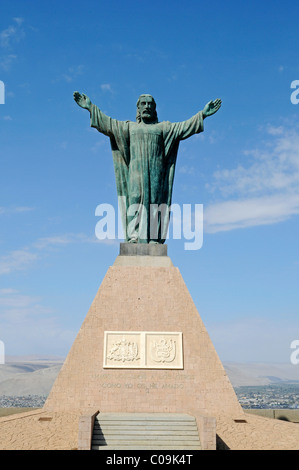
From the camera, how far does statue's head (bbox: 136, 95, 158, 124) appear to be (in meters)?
12.2

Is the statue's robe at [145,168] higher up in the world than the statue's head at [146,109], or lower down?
lower down

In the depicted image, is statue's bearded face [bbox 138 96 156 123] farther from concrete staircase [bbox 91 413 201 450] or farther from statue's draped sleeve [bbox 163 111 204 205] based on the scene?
concrete staircase [bbox 91 413 201 450]

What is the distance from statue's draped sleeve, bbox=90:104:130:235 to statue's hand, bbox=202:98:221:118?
85.0 inches

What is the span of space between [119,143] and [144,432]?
7384 mm

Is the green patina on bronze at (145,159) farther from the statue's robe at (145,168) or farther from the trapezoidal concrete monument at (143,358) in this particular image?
the trapezoidal concrete monument at (143,358)

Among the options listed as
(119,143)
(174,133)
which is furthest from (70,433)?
(174,133)

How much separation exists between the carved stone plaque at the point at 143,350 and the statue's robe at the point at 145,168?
2.64 meters

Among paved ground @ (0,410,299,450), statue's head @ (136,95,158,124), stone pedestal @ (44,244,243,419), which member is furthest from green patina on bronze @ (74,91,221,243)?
paved ground @ (0,410,299,450)

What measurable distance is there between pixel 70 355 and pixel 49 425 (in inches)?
65.1

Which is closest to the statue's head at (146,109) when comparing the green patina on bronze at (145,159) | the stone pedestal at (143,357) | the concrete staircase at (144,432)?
the green patina on bronze at (145,159)

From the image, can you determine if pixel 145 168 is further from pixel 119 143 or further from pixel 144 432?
pixel 144 432

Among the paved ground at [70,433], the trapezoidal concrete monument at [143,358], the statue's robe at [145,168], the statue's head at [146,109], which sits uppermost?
the statue's head at [146,109]

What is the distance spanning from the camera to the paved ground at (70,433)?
26.8 ft
